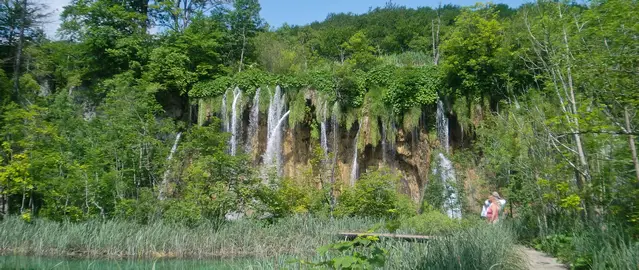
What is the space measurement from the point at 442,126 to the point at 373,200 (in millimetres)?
7003

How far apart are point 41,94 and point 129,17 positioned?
5868mm

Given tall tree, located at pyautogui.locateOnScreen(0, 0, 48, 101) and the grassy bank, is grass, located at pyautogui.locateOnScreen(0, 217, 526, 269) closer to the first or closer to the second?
the grassy bank

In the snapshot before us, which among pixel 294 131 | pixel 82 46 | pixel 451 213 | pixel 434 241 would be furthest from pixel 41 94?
pixel 434 241

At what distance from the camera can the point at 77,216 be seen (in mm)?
14750

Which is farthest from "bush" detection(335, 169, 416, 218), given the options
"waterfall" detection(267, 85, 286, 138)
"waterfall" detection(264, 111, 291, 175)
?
"waterfall" detection(267, 85, 286, 138)

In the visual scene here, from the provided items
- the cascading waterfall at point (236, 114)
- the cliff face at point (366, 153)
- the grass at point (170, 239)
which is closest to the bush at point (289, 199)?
the grass at point (170, 239)

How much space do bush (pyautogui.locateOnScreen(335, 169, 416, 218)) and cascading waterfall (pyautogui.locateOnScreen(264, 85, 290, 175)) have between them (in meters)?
6.74

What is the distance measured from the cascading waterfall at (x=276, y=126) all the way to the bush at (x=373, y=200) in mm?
6739

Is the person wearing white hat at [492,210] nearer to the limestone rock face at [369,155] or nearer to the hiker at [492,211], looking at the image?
the hiker at [492,211]

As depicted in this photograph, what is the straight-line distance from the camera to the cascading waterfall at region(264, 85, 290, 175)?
21938mm

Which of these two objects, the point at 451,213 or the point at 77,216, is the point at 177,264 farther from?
the point at 451,213

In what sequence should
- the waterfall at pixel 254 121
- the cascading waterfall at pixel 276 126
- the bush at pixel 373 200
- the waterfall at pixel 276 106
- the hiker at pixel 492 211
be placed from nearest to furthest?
the hiker at pixel 492 211
the bush at pixel 373 200
the cascading waterfall at pixel 276 126
the waterfall at pixel 276 106
the waterfall at pixel 254 121

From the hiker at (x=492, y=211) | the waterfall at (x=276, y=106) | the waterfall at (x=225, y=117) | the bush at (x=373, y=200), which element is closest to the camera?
the hiker at (x=492, y=211)

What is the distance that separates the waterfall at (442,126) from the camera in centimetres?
2081
